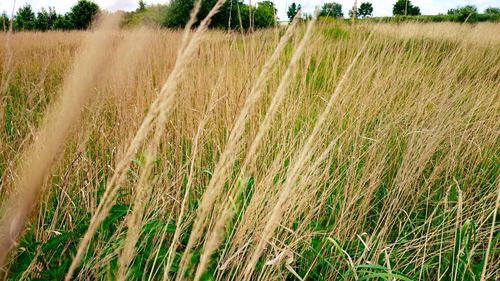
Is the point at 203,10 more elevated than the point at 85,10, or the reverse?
the point at 203,10

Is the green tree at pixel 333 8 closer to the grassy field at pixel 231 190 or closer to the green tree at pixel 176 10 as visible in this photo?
the grassy field at pixel 231 190

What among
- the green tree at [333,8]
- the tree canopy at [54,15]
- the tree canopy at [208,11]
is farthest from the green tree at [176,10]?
the green tree at [333,8]

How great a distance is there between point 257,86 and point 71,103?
288 millimetres

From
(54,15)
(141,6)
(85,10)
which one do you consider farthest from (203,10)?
(141,6)

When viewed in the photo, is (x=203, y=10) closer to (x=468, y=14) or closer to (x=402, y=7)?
(x=468, y=14)

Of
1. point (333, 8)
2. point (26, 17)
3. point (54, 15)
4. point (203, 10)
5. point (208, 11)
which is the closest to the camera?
point (26, 17)

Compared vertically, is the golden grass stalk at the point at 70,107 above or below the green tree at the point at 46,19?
below

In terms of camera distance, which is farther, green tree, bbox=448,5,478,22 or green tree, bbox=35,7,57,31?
green tree, bbox=448,5,478,22

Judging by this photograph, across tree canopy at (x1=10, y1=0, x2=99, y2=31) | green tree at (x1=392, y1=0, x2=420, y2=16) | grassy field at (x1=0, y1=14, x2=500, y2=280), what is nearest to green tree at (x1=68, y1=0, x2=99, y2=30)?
tree canopy at (x1=10, y1=0, x2=99, y2=31)

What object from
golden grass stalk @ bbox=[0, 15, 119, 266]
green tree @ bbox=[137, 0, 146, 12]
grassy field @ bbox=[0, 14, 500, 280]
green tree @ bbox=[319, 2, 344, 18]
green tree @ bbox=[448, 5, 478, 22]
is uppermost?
green tree @ bbox=[448, 5, 478, 22]

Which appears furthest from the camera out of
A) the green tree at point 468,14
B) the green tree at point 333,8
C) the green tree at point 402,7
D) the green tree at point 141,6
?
the green tree at point 468,14

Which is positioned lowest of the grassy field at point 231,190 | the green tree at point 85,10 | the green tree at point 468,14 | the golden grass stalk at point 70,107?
the grassy field at point 231,190

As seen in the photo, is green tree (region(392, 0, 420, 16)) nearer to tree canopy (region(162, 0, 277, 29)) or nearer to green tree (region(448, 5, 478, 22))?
→ green tree (region(448, 5, 478, 22))

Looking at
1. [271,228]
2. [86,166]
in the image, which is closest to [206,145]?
[86,166]
